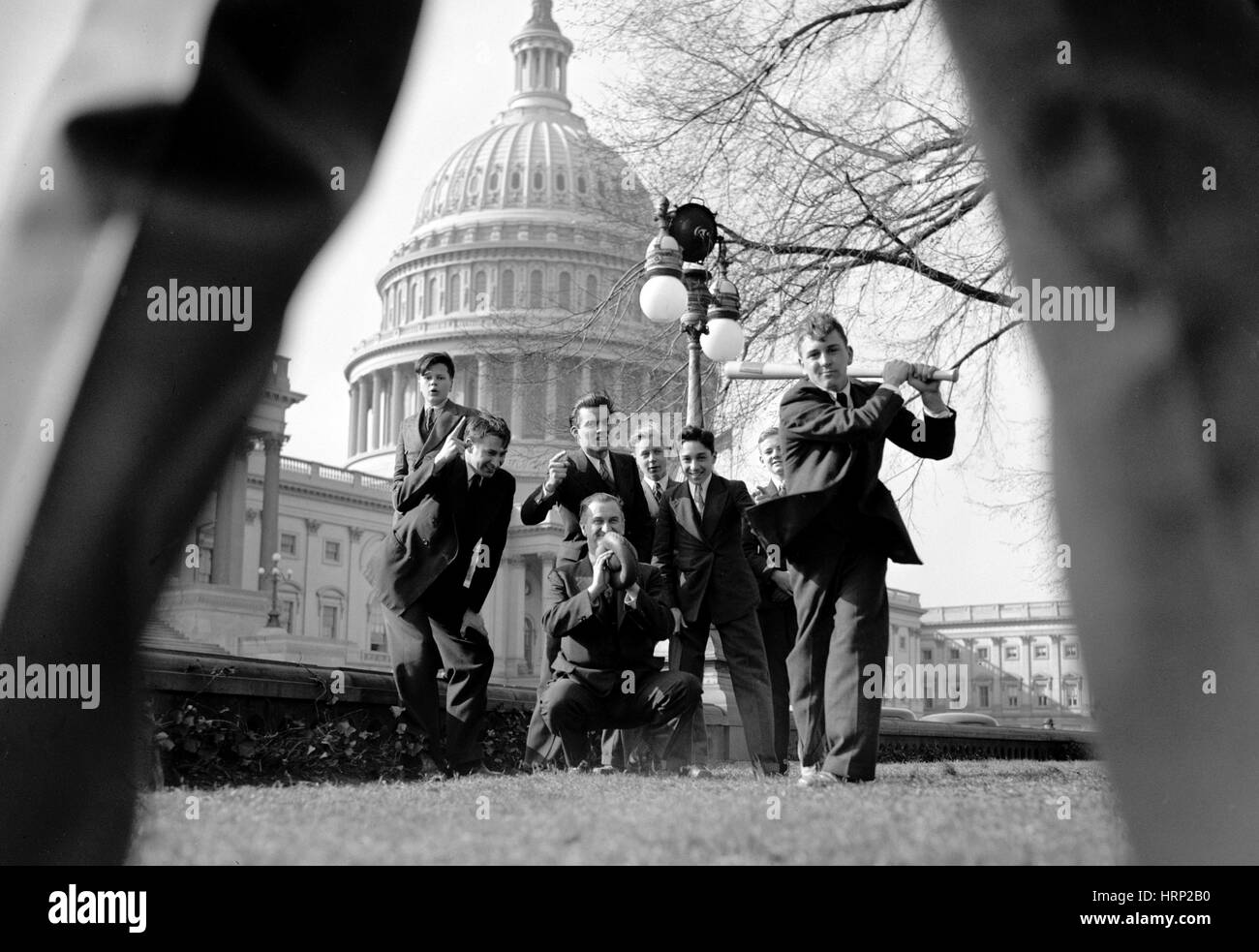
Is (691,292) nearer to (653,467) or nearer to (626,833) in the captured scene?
(653,467)

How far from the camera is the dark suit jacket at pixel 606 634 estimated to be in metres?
8.30

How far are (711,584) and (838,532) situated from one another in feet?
10.5

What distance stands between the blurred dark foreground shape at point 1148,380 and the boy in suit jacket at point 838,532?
4344 mm

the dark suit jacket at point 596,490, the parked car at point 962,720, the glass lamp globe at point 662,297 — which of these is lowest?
the parked car at point 962,720

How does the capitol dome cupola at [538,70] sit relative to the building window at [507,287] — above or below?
above

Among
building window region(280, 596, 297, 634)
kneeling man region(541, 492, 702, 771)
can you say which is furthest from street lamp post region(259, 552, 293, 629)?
kneeling man region(541, 492, 702, 771)

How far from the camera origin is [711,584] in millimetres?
9195

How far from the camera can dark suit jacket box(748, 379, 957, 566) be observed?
5.98 meters

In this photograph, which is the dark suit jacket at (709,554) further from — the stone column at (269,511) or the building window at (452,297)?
the building window at (452,297)

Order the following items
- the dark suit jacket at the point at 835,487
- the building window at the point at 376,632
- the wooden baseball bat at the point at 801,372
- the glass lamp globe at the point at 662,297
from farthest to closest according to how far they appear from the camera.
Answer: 1. the building window at the point at 376,632
2. the glass lamp globe at the point at 662,297
3. the dark suit jacket at the point at 835,487
4. the wooden baseball bat at the point at 801,372

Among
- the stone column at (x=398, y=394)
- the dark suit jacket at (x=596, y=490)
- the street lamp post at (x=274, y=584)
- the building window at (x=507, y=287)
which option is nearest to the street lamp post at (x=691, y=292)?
the dark suit jacket at (x=596, y=490)

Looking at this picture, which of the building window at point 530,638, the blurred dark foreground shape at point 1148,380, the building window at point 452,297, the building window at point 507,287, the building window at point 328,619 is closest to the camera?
the blurred dark foreground shape at point 1148,380

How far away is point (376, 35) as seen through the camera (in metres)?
1.78

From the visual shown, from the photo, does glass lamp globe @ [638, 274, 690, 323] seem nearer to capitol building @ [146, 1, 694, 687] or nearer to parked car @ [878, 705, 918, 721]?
parked car @ [878, 705, 918, 721]
